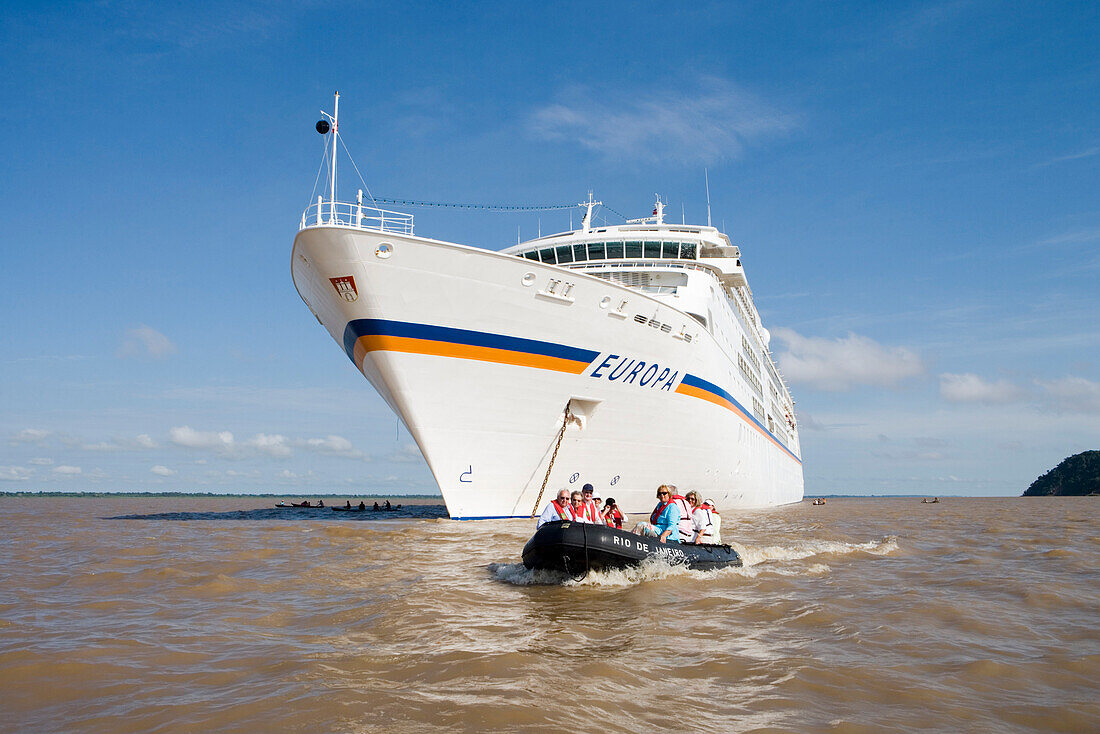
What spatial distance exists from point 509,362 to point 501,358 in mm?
208

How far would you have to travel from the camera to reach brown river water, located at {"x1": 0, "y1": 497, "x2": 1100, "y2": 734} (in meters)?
4.21

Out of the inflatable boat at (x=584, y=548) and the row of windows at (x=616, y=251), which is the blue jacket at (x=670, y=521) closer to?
the inflatable boat at (x=584, y=548)

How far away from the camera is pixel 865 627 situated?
6559 mm

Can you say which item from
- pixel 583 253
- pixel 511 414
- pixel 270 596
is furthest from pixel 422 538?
pixel 583 253

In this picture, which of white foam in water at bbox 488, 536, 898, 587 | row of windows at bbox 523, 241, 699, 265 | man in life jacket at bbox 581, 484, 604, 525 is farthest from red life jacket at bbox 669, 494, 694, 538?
row of windows at bbox 523, 241, 699, 265

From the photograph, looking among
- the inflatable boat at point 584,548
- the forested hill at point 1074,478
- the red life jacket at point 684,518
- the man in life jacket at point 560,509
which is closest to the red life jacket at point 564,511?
the man in life jacket at point 560,509

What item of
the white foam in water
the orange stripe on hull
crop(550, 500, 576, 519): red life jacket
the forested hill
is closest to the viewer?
the white foam in water

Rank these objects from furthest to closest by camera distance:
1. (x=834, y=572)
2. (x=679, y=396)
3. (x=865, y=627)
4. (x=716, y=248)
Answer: (x=716, y=248) → (x=679, y=396) → (x=834, y=572) → (x=865, y=627)

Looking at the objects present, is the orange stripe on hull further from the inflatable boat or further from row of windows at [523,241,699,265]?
row of windows at [523,241,699,265]

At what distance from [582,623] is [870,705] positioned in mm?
2910

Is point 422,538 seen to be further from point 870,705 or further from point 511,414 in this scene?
point 870,705

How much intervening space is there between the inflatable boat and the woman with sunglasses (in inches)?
36.7

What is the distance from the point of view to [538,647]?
573 centimetres

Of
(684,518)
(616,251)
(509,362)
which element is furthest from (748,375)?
(684,518)
